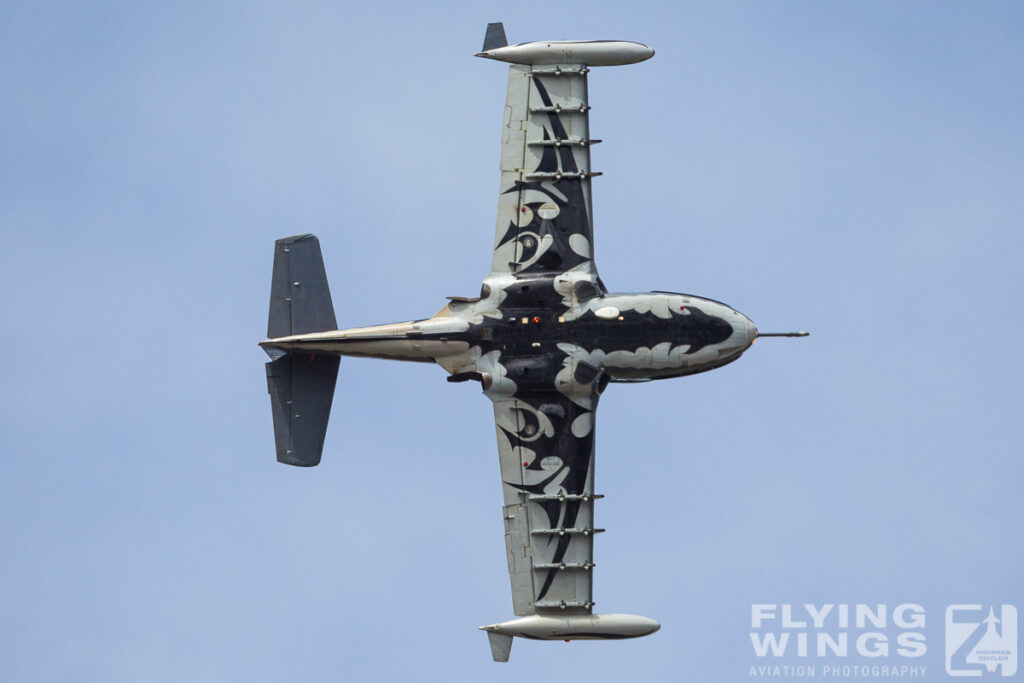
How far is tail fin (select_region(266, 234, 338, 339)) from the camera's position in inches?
1797

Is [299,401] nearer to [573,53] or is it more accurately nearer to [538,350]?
[538,350]

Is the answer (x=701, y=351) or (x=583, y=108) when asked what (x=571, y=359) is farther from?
(x=583, y=108)

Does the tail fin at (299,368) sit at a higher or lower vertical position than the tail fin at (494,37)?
lower

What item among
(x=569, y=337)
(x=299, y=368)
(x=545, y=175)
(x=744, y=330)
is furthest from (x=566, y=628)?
(x=545, y=175)

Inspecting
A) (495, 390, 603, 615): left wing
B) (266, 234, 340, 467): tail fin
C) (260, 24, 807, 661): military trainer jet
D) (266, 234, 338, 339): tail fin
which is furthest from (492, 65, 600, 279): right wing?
(266, 234, 340, 467): tail fin

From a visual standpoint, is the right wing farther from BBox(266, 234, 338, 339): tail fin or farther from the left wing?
BBox(266, 234, 338, 339): tail fin

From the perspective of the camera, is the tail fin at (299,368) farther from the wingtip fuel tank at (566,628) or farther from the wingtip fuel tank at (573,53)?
the wingtip fuel tank at (573,53)

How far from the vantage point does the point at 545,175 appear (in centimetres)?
4616

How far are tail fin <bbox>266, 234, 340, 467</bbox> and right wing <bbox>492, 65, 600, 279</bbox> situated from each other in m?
4.61

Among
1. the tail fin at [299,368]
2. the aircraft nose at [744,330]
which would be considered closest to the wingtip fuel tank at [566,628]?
the tail fin at [299,368]

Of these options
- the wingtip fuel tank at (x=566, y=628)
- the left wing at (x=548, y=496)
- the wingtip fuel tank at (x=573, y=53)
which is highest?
the wingtip fuel tank at (x=573, y=53)

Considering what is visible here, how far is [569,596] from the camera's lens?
45.7m

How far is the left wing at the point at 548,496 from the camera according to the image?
149ft

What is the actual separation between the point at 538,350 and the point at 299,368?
238 inches
